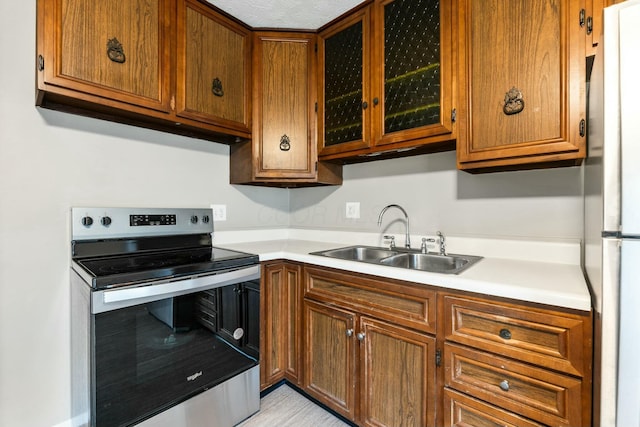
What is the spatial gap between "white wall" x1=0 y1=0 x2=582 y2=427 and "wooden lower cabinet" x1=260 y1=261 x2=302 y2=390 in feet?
2.68

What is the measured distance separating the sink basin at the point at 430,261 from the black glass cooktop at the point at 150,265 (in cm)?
84

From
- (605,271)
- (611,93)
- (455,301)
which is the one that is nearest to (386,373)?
(455,301)

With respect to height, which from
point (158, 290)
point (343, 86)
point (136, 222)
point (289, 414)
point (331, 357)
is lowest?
point (289, 414)

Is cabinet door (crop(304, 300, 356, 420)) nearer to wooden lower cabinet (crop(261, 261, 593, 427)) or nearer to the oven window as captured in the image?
wooden lower cabinet (crop(261, 261, 593, 427))

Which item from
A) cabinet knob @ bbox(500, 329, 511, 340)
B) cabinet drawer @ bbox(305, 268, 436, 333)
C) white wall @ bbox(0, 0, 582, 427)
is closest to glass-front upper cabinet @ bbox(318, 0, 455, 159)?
white wall @ bbox(0, 0, 582, 427)

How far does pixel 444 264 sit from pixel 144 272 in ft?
4.93

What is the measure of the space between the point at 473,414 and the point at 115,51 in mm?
2180

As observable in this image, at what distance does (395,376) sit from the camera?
133 cm

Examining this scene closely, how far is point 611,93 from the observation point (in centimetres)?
74

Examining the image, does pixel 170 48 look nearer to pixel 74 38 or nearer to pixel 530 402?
pixel 74 38

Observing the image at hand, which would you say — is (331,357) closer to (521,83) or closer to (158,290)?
(158,290)

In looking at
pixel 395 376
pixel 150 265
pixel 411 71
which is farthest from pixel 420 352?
pixel 411 71

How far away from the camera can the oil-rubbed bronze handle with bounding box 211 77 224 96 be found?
1.76m

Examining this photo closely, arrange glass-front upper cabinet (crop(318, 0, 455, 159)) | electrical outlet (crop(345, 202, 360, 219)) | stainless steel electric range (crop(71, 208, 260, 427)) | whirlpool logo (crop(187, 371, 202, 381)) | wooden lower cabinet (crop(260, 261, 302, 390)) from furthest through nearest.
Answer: electrical outlet (crop(345, 202, 360, 219))
wooden lower cabinet (crop(260, 261, 302, 390))
glass-front upper cabinet (crop(318, 0, 455, 159))
whirlpool logo (crop(187, 371, 202, 381))
stainless steel electric range (crop(71, 208, 260, 427))
